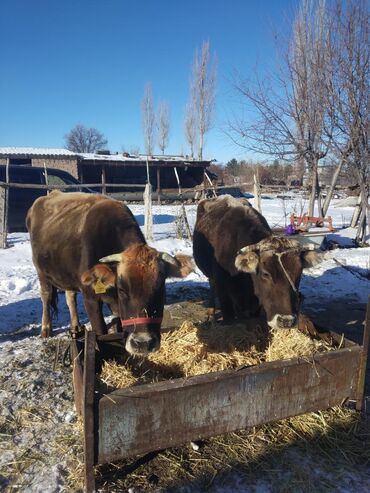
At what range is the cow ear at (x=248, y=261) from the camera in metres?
4.03

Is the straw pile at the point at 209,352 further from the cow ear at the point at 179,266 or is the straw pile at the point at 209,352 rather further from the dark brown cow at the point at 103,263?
the cow ear at the point at 179,266

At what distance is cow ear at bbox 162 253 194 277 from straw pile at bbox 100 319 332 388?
0.67 meters

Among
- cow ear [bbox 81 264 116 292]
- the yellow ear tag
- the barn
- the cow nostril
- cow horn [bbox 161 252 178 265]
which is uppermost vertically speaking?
the barn

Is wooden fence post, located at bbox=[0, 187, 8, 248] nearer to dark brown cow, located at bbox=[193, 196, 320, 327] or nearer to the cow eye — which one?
dark brown cow, located at bbox=[193, 196, 320, 327]

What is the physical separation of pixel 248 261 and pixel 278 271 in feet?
1.10

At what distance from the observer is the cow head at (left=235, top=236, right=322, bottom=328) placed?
3.72 m

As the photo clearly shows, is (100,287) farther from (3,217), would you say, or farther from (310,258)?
(3,217)

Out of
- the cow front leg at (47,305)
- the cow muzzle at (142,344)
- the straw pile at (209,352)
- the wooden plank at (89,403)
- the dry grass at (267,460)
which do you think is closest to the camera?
the wooden plank at (89,403)

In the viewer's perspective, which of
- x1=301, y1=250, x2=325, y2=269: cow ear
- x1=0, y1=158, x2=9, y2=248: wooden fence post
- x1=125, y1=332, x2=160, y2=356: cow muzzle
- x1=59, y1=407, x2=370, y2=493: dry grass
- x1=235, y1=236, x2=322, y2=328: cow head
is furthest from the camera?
x1=0, y1=158, x2=9, y2=248: wooden fence post

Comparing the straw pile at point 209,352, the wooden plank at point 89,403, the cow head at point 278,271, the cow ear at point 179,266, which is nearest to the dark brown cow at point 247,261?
the cow head at point 278,271

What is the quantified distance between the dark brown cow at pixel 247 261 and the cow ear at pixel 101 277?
4.48 feet

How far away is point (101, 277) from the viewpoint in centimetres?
343

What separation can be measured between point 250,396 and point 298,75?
33.2ft

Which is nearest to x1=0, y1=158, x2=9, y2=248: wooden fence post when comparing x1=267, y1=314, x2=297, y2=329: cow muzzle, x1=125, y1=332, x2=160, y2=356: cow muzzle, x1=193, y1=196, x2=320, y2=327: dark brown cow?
x1=193, y1=196, x2=320, y2=327: dark brown cow
